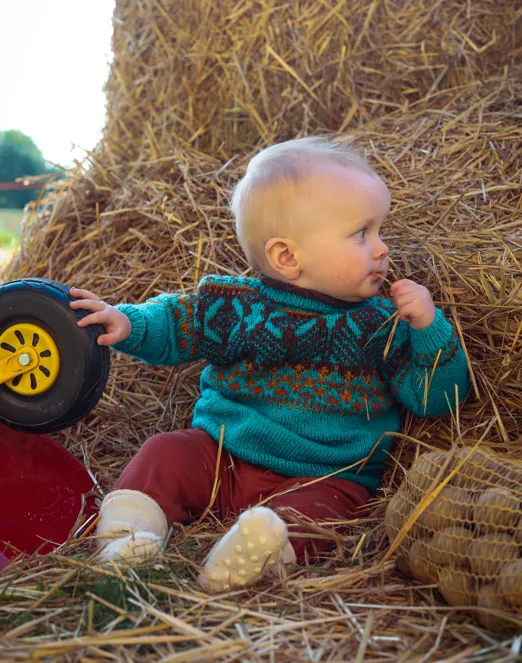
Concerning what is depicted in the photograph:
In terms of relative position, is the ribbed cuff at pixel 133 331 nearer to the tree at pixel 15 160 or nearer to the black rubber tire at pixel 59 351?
the black rubber tire at pixel 59 351

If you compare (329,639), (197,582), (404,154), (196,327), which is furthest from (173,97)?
(329,639)

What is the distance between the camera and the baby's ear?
75.9 inches

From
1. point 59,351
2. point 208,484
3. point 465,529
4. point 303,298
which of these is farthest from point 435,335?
point 59,351

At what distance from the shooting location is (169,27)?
2.95m

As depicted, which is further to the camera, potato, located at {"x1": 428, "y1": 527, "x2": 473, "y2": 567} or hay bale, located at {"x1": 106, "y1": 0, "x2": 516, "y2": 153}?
hay bale, located at {"x1": 106, "y1": 0, "x2": 516, "y2": 153}

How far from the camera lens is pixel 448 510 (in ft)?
4.70

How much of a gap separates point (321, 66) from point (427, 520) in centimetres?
190

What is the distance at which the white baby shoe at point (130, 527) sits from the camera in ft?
5.07

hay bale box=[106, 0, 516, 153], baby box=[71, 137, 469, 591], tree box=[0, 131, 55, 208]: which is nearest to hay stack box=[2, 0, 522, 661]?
hay bale box=[106, 0, 516, 153]

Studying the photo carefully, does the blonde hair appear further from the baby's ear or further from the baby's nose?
the baby's nose

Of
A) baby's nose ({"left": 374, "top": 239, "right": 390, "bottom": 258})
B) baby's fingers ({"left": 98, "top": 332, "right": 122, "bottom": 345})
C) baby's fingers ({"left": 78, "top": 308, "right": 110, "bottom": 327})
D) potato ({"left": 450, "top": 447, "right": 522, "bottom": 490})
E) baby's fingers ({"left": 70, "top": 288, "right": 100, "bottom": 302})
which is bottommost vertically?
A: potato ({"left": 450, "top": 447, "right": 522, "bottom": 490})

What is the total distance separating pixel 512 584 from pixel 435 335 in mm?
717

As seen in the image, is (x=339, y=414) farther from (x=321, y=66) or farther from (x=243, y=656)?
(x=321, y=66)

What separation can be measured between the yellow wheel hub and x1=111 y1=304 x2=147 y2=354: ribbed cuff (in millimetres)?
244
